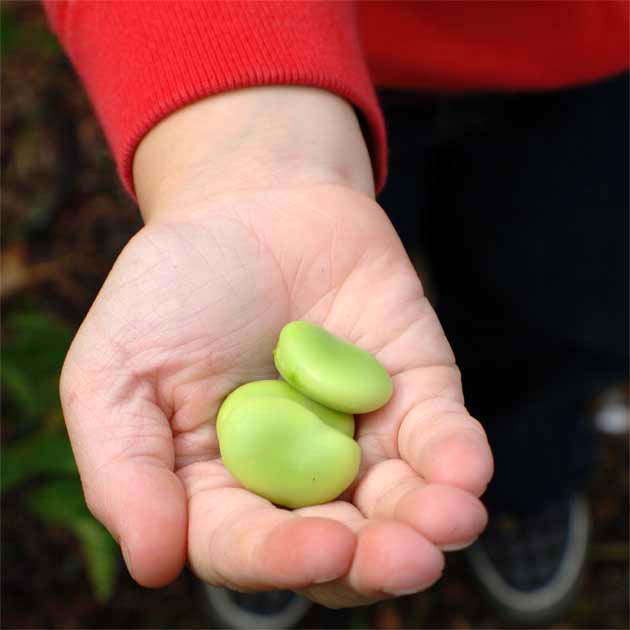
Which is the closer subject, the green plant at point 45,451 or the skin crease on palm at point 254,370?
the skin crease on palm at point 254,370

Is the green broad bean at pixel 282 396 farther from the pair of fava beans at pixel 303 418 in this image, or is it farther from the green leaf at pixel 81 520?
the green leaf at pixel 81 520

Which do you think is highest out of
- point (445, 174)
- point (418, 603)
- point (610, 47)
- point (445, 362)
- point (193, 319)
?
point (610, 47)

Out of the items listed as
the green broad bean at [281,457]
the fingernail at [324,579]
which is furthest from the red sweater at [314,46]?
the fingernail at [324,579]

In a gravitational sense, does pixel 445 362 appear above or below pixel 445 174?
above

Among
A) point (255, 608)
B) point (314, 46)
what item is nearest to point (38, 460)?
point (255, 608)

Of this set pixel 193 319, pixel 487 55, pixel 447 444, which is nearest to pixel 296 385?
pixel 193 319

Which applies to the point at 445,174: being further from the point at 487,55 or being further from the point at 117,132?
the point at 117,132

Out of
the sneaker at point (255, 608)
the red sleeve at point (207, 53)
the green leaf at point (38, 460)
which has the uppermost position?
the red sleeve at point (207, 53)

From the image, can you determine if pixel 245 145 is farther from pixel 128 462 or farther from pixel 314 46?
pixel 128 462
